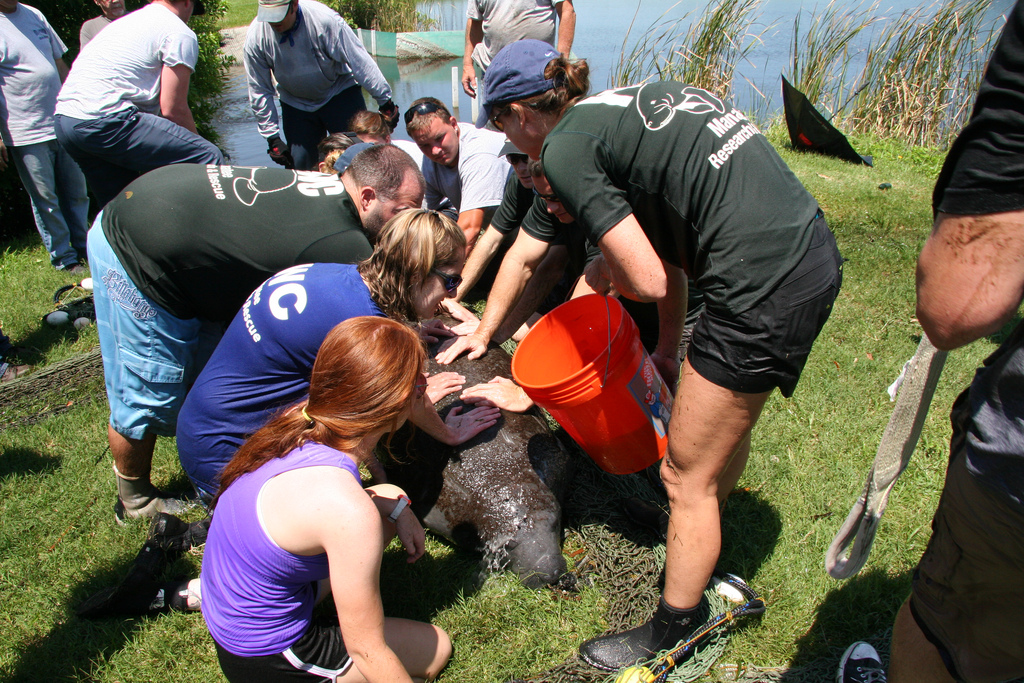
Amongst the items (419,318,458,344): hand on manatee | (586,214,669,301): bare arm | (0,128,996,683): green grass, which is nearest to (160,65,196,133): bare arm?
(0,128,996,683): green grass

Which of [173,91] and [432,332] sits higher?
[173,91]

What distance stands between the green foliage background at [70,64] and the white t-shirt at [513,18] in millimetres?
4499

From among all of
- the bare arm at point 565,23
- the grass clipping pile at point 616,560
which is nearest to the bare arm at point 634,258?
the grass clipping pile at point 616,560

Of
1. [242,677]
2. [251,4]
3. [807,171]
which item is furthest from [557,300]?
[251,4]

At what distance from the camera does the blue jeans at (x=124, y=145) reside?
13.8ft

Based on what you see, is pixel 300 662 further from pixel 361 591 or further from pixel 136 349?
pixel 136 349

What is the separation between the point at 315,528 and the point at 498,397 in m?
1.61

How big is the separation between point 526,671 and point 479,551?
1.94 ft

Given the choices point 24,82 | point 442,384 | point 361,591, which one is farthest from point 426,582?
point 24,82

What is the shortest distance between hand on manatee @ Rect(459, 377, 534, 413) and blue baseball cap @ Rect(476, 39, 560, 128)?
1476 millimetres

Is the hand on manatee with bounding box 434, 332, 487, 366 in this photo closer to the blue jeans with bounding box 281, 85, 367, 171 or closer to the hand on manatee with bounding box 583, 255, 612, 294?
the hand on manatee with bounding box 583, 255, 612, 294

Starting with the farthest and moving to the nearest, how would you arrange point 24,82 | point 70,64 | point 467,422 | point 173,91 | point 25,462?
point 70,64 < point 24,82 < point 173,91 < point 25,462 < point 467,422

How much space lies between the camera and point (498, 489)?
3035 mm

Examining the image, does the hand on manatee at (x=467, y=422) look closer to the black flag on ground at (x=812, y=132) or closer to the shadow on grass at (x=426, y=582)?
the shadow on grass at (x=426, y=582)
